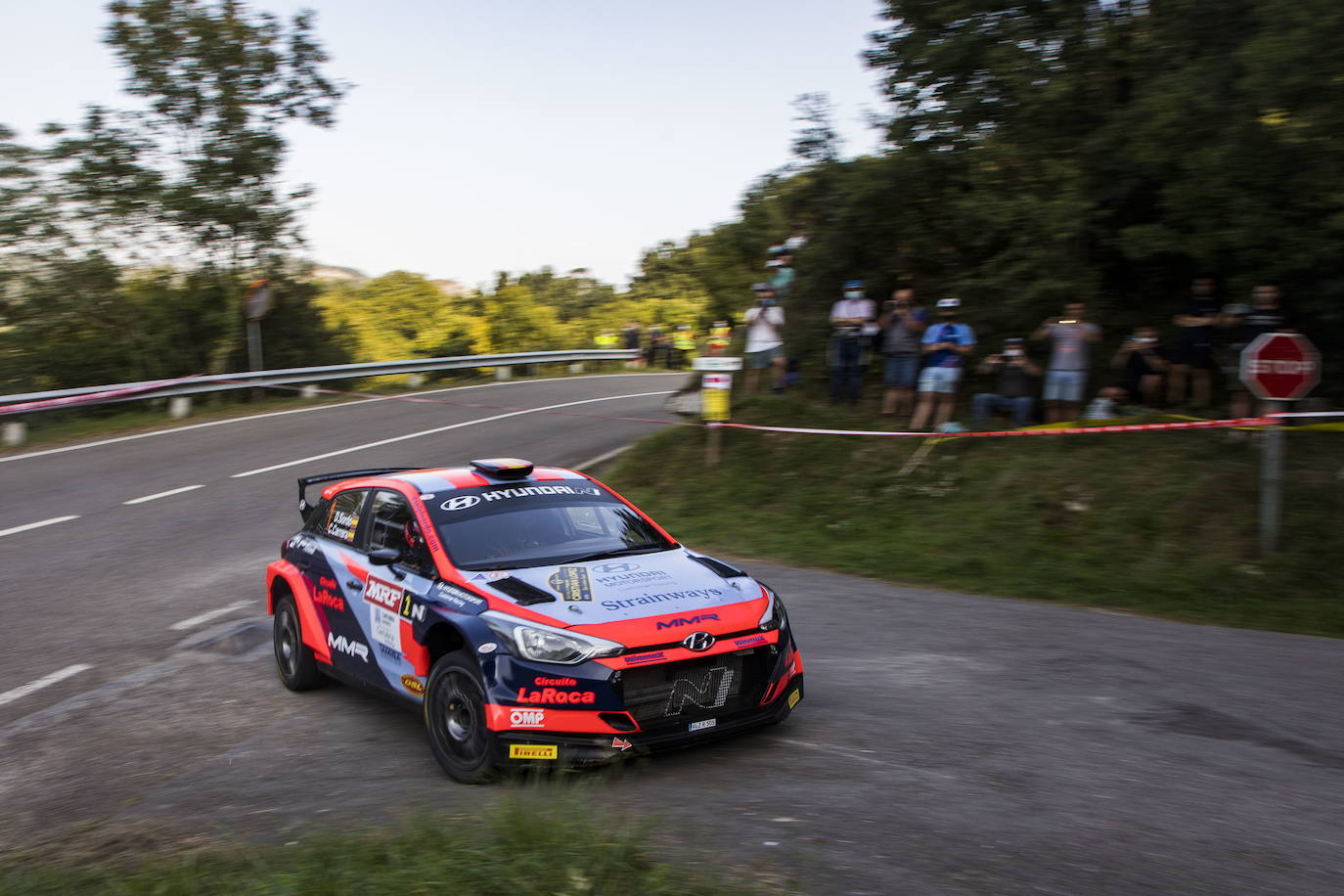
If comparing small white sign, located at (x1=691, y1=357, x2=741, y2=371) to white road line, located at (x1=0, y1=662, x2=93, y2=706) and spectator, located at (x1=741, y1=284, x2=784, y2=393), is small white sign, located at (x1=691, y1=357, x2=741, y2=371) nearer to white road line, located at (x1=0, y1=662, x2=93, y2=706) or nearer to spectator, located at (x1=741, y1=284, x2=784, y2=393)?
spectator, located at (x1=741, y1=284, x2=784, y2=393)

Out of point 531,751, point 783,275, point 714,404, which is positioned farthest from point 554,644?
point 783,275

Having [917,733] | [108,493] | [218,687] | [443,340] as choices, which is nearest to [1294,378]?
[917,733]

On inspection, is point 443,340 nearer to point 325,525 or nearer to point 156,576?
point 156,576

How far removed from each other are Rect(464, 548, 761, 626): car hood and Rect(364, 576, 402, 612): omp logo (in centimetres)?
63

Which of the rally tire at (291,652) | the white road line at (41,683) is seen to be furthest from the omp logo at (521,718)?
the white road line at (41,683)

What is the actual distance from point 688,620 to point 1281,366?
7.85 m

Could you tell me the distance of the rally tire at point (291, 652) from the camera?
768 cm

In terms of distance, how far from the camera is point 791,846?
14.8 feet

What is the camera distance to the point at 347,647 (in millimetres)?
7094

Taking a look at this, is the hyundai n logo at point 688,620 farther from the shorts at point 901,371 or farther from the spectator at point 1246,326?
the shorts at point 901,371

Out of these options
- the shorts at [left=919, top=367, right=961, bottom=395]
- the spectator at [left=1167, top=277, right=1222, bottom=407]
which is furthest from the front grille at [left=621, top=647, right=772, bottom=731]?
the spectator at [left=1167, top=277, right=1222, bottom=407]

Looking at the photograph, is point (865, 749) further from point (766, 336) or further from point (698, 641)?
point (766, 336)

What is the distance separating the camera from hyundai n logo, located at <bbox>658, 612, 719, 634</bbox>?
5613 mm

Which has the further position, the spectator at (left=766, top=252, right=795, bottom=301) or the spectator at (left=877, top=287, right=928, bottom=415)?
the spectator at (left=766, top=252, right=795, bottom=301)
